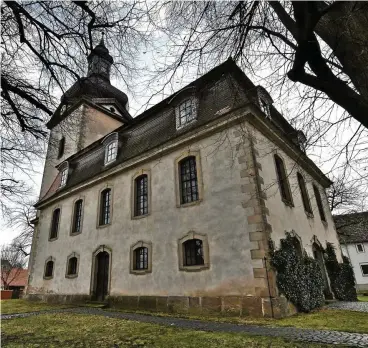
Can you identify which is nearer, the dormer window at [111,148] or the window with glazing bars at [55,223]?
the dormer window at [111,148]

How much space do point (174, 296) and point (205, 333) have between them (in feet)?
13.6

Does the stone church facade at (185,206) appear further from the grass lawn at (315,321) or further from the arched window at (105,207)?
the grass lawn at (315,321)

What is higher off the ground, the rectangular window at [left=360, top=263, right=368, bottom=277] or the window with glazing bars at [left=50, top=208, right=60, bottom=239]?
the window with glazing bars at [left=50, top=208, right=60, bottom=239]

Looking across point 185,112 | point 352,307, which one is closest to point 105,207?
point 185,112

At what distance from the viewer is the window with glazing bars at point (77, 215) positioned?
1600cm

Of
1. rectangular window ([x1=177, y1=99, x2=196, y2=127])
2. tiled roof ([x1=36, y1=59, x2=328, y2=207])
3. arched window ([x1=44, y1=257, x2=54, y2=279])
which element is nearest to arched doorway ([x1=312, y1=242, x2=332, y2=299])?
tiled roof ([x1=36, y1=59, x2=328, y2=207])

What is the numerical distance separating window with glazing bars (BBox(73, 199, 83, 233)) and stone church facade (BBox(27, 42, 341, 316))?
78mm

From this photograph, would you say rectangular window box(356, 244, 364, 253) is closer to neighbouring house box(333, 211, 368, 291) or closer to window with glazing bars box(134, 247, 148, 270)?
neighbouring house box(333, 211, 368, 291)

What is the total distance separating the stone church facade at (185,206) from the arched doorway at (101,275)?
0.24 ft

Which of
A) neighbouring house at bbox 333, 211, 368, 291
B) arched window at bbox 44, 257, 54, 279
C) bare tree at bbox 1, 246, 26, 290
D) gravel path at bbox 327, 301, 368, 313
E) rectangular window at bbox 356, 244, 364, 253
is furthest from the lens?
bare tree at bbox 1, 246, 26, 290

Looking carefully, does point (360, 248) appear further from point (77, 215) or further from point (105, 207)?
point (77, 215)

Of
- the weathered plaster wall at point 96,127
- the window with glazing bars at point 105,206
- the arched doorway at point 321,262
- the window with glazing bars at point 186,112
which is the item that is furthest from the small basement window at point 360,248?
the window with glazing bars at point 105,206

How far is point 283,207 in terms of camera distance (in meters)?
10.6

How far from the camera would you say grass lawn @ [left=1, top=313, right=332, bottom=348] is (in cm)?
481
